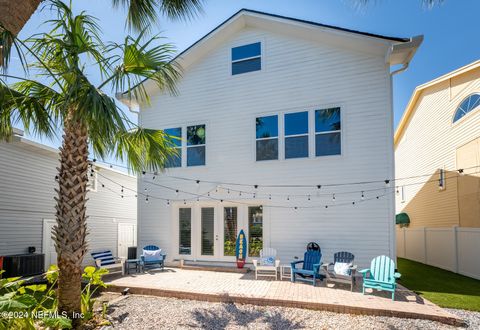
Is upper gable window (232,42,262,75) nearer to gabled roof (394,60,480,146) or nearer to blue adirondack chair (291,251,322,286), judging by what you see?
blue adirondack chair (291,251,322,286)

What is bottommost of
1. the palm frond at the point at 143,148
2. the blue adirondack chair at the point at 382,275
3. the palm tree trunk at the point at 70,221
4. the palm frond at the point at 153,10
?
the blue adirondack chair at the point at 382,275

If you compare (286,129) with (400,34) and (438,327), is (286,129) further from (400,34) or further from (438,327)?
(438,327)

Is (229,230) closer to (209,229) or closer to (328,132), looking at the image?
(209,229)

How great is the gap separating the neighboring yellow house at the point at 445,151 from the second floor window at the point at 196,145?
646cm

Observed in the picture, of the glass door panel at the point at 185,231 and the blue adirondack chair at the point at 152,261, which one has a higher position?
the glass door panel at the point at 185,231

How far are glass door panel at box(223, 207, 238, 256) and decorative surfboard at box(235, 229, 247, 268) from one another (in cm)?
56

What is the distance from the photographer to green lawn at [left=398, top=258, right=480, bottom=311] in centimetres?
644

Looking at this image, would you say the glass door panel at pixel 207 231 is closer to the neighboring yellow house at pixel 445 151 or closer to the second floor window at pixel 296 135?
the second floor window at pixel 296 135

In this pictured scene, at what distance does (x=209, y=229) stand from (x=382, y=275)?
5.81m

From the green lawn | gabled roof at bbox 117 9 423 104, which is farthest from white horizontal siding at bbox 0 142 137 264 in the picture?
the green lawn

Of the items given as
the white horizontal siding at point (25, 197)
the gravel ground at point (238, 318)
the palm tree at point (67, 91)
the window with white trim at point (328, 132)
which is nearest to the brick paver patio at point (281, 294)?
the gravel ground at point (238, 318)

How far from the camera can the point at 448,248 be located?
1109 cm

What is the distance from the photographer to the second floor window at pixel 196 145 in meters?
11.0

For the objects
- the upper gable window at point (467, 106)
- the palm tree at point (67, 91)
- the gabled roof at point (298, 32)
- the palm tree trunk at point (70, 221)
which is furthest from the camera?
the upper gable window at point (467, 106)
